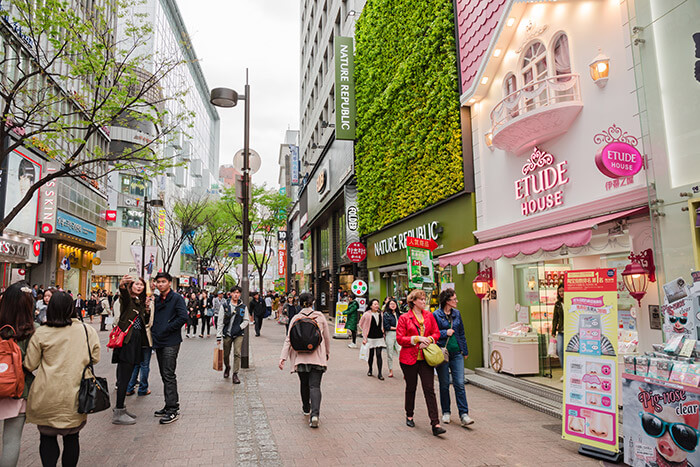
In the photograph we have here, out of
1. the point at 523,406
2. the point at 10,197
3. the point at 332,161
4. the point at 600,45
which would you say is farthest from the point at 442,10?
the point at 10,197

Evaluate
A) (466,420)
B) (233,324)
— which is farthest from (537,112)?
(233,324)

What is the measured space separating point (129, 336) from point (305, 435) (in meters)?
2.78

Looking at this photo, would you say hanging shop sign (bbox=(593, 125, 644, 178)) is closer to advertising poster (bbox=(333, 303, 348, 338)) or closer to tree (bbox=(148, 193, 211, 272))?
advertising poster (bbox=(333, 303, 348, 338))

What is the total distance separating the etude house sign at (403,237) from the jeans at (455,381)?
6050mm

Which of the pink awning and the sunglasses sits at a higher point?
the pink awning

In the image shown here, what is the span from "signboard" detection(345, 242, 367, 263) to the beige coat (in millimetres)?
16372

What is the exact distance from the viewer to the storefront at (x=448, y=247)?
35.9ft

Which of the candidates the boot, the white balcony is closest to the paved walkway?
the boot

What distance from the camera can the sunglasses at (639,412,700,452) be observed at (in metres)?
4.08

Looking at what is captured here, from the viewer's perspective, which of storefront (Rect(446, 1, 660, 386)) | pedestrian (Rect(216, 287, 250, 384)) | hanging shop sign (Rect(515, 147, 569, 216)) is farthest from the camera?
pedestrian (Rect(216, 287, 250, 384))

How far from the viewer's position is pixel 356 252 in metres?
20.4

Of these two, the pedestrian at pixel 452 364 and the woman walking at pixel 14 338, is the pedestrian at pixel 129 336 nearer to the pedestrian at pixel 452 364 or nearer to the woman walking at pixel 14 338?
the woman walking at pixel 14 338

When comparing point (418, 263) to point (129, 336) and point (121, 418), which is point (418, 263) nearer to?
point (129, 336)

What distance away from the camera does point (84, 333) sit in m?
4.10
